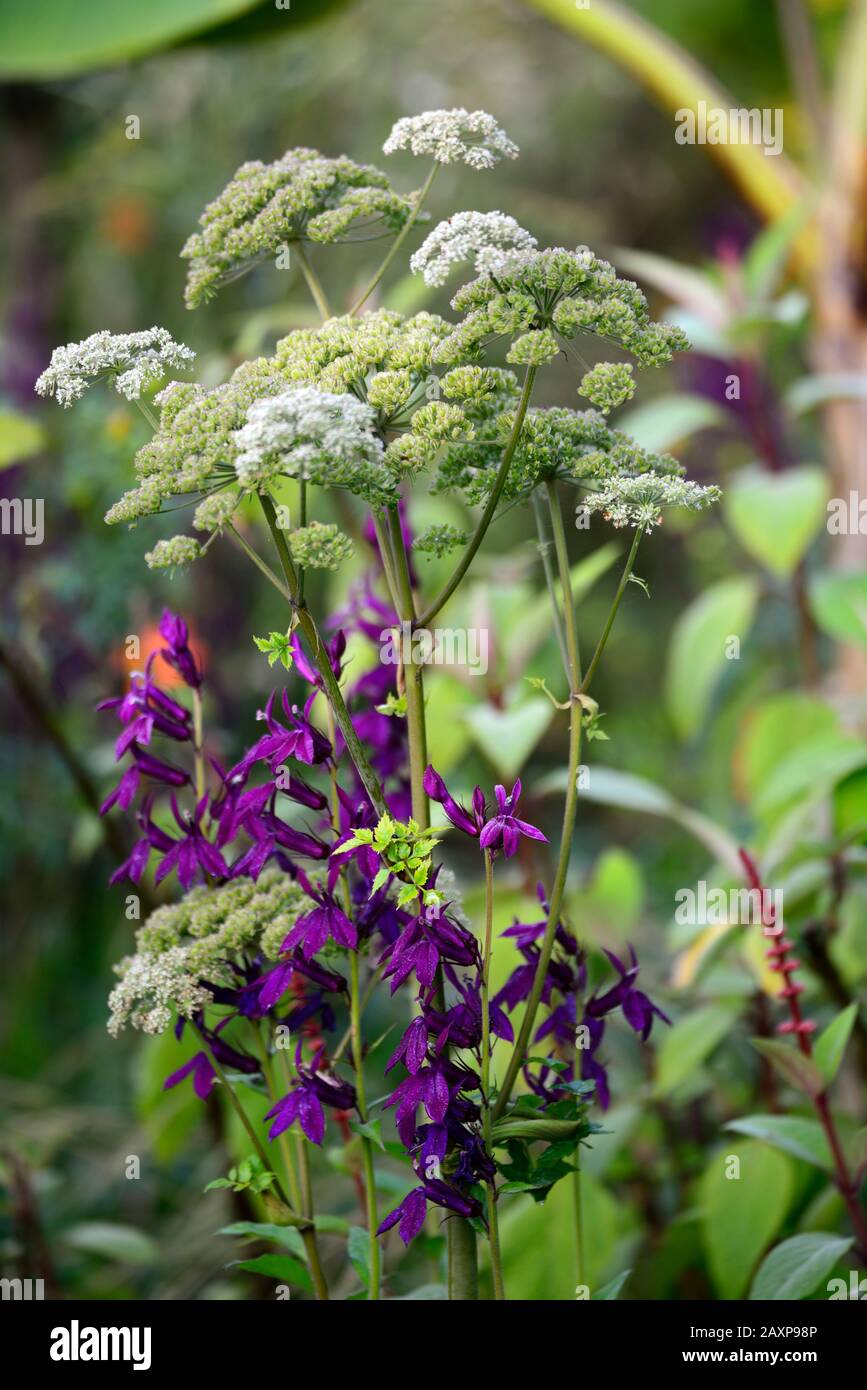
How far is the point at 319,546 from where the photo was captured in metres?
0.57

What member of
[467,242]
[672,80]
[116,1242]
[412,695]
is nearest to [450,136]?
[467,242]

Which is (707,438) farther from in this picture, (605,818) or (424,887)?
(424,887)

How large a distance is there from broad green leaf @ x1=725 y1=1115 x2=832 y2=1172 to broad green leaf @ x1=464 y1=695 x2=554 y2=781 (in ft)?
1.05

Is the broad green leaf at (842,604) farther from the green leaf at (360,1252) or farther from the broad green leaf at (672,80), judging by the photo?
the green leaf at (360,1252)

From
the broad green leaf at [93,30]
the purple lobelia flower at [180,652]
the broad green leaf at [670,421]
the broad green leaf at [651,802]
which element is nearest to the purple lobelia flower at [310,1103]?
the purple lobelia flower at [180,652]

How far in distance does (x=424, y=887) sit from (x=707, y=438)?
98.6 inches

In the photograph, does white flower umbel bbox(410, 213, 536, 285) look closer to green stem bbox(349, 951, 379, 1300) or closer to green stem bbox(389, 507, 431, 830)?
green stem bbox(389, 507, 431, 830)

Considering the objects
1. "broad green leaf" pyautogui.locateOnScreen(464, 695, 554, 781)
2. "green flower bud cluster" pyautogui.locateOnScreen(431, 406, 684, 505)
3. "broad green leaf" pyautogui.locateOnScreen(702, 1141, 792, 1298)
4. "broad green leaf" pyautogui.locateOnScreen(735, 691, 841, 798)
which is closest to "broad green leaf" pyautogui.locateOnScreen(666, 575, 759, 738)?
"broad green leaf" pyautogui.locateOnScreen(735, 691, 841, 798)

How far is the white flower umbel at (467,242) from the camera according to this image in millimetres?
599

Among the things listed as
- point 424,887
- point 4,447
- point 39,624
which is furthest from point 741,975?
point 39,624

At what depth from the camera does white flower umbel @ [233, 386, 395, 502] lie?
0.54 meters

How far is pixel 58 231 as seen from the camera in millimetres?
2465

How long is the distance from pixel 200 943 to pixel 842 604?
92cm

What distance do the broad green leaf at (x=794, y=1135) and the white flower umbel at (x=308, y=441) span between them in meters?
0.55
